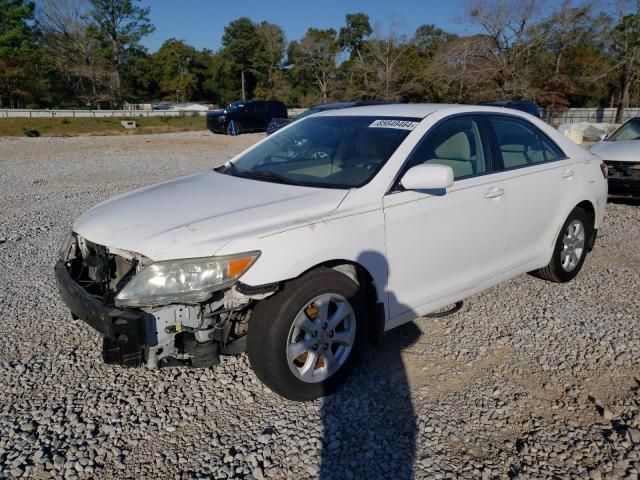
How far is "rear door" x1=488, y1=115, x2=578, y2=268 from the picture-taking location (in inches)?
159

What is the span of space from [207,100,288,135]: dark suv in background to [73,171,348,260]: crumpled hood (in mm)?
23165

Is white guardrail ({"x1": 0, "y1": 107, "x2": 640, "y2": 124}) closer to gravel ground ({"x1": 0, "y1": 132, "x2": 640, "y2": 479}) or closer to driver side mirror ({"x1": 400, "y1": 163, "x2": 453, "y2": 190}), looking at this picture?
gravel ground ({"x1": 0, "y1": 132, "x2": 640, "y2": 479})

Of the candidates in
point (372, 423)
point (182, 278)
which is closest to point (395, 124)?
point (182, 278)

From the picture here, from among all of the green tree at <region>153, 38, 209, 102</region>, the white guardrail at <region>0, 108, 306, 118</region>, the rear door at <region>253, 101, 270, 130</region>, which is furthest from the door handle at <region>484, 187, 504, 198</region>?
the green tree at <region>153, 38, 209, 102</region>

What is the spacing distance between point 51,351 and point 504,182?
3.45m

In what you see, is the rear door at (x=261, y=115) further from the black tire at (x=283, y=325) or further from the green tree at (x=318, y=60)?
the green tree at (x=318, y=60)

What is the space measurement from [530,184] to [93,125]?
134ft

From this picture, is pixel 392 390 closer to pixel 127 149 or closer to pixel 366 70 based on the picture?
pixel 127 149

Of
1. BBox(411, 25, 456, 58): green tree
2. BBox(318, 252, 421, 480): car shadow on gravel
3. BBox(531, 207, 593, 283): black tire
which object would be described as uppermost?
BBox(411, 25, 456, 58): green tree

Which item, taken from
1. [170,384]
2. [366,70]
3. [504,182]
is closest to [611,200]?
[504,182]

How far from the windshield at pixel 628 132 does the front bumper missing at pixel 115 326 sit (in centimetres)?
883

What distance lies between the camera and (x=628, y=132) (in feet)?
30.1

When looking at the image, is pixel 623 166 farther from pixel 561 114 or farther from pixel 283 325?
pixel 561 114

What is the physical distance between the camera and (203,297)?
8.63 feet
